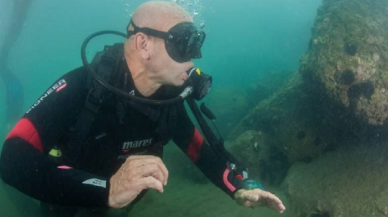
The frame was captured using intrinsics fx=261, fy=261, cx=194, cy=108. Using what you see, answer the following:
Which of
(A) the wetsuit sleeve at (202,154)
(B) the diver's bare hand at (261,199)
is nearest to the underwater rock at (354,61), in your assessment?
(A) the wetsuit sleeve at (202,154)

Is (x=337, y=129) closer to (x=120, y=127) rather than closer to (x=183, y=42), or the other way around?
(x=183, y=42)

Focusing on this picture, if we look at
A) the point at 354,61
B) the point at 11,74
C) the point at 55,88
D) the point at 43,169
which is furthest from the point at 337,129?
the point at 11,74

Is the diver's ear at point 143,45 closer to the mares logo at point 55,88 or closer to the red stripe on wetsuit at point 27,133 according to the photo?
the mares logo at point 55,88

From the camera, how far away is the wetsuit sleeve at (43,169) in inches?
74.9

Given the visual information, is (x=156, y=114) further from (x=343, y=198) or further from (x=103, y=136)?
(x=343, y=198)

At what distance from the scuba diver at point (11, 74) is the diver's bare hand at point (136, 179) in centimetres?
2071

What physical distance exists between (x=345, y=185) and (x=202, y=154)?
2.95 metres

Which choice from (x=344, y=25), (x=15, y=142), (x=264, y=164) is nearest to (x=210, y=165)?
(x=15, y=142)

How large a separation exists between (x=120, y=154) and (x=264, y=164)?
5822 mm

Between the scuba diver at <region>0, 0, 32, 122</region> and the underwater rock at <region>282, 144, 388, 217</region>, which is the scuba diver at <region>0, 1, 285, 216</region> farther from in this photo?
the scuba diver at <region>0, 0, 32, 122</region>

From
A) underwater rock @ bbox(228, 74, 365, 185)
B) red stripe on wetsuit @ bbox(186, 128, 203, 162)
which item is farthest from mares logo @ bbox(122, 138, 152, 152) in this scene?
underwater rock @ bbox(228, 74, 365, 185)

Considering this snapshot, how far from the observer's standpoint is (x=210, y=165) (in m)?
3.76

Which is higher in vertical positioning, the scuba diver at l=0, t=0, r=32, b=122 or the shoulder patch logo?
the shoulder patch logo

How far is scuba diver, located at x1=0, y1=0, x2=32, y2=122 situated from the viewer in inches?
730
